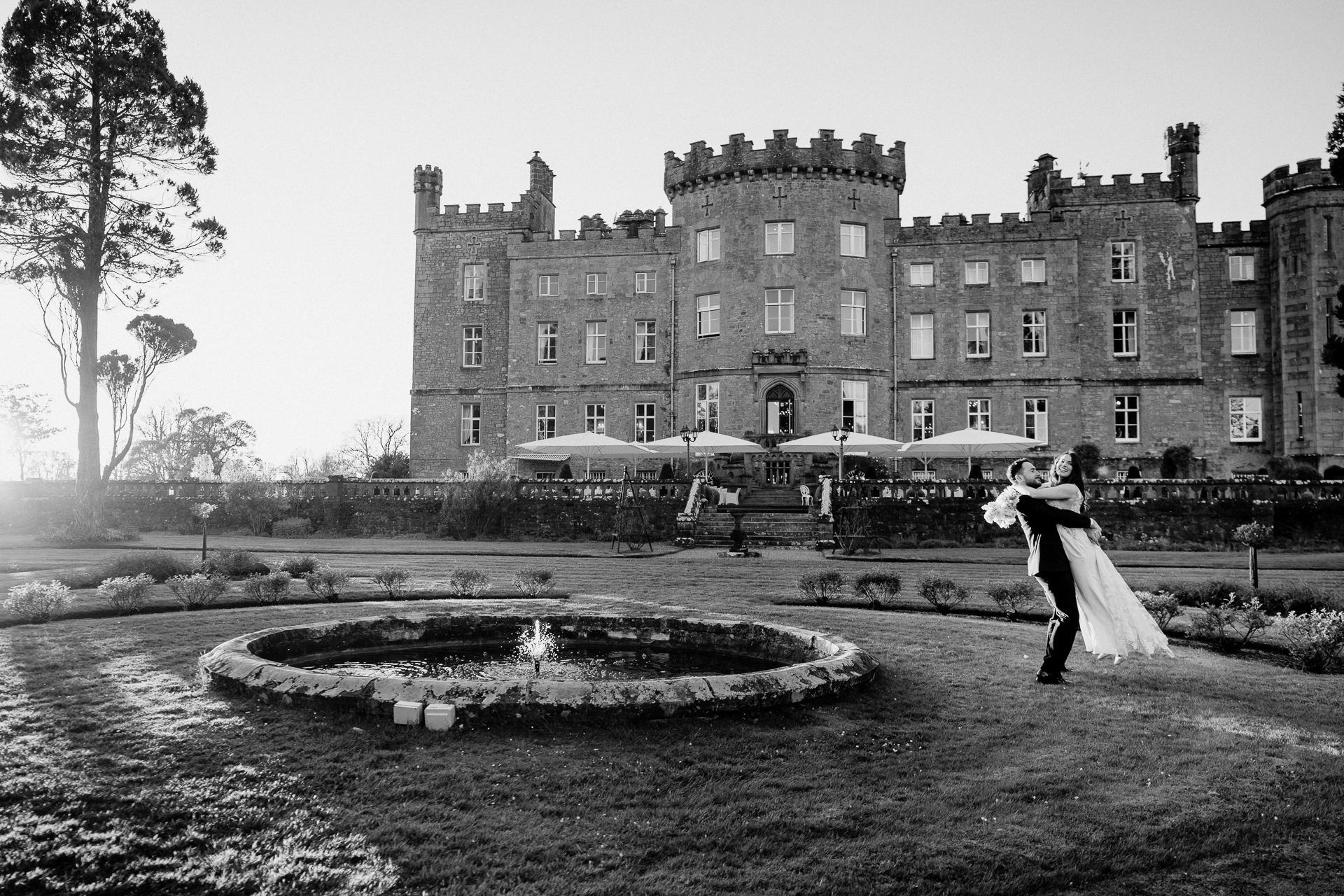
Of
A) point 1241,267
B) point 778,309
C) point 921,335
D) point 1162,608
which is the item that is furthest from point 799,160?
point 1162,608

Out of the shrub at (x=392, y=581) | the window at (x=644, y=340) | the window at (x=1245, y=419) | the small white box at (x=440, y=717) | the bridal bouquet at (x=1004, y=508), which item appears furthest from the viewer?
the window at (x=644, y=340)

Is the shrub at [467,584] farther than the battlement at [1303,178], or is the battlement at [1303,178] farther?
the battlement at [1303,178]

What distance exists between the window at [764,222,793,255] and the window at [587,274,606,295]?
7442 millimetres

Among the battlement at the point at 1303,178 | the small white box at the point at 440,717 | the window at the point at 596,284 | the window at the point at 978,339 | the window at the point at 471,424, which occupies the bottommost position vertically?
the small white box at the point at 440,717

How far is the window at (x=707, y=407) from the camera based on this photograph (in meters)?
38.5

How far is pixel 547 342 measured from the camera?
136ft

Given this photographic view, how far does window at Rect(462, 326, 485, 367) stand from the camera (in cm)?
4234

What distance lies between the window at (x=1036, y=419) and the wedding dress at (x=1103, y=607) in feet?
103

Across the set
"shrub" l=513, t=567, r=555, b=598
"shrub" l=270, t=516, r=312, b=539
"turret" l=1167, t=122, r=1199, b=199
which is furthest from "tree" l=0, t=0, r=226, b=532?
"turret" l=1167, t=122, r=1199, b=199

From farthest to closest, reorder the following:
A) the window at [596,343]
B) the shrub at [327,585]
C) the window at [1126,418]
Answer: the window at [596,343]
the window at [1126,418]
the shrub at [327,585]

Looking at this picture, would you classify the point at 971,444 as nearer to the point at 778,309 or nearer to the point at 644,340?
the point at 778,309

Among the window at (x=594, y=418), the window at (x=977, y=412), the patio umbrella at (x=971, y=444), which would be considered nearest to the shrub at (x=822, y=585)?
the patio umbrella at (x=971, y=444)

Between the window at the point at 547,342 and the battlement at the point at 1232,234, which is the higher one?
the battlement at the point at 1232,234

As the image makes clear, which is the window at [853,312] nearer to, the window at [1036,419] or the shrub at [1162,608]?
the window at [1036,419]
